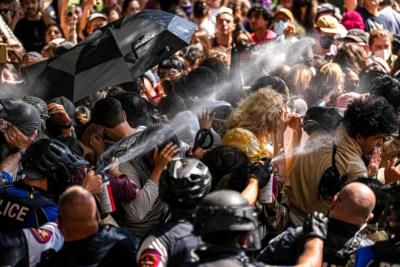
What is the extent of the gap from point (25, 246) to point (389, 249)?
6.69 feet

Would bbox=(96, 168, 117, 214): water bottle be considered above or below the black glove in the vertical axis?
below

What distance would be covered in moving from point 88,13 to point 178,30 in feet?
16.2

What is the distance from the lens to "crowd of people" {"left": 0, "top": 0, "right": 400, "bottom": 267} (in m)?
6.34

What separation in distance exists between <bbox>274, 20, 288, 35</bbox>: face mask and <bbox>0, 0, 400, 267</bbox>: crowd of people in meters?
2.19

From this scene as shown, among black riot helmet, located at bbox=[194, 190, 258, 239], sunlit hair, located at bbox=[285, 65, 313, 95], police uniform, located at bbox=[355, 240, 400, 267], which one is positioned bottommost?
sunlit hair, located at bbox=[285, 65, 313, 95]

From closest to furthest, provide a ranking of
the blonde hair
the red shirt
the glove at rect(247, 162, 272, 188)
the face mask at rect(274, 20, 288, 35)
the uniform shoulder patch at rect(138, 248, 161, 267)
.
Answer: the uniform shoulder patch at rect(138, 248, 161, 267), the glove at rect(247, 162, 272, 188), the blonde hair, the red shirt, the face mask at rect(274, 20, 288, 35)

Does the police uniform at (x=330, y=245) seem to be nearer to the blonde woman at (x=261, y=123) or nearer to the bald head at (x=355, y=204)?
the bald head at (x=355, y=204)

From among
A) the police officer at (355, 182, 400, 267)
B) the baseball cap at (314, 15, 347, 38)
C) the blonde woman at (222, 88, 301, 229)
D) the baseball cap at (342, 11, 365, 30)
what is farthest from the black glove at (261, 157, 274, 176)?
the baseball cap at (342, 11, 365, 30)

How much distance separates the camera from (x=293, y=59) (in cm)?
1361

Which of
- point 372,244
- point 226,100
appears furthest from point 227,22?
point 372,244

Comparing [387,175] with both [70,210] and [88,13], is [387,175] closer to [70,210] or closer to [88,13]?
[70,210]

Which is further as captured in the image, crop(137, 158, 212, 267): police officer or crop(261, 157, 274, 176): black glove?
crop(261, 157, 274, 176): black glove

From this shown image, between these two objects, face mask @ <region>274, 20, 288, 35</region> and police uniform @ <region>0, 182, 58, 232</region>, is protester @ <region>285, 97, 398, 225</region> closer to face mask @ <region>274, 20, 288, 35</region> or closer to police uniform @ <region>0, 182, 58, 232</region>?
police uniform @ <region>0, 182, 58, 232</region>

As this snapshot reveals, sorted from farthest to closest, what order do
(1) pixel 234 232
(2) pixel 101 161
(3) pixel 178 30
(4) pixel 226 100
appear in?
1. (4) pixel 226 100
2. (3) pixel 178 30
3. (2) pixel 101 161
4. (1) pixel 234 232
